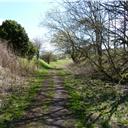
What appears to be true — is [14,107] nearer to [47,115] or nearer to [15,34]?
[47,115]

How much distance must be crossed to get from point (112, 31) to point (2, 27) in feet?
106

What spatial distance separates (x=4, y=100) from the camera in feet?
62.7

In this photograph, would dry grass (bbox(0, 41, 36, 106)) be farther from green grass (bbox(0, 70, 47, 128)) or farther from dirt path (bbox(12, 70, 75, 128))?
dirt path (bbox(12, 70, 75, 128))

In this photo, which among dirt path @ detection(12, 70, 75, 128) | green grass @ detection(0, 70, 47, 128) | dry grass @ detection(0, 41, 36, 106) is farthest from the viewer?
dry grass @ detection(0, 41, 36, 106)

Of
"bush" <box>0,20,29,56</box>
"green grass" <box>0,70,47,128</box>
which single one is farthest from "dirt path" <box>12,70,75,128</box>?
"bush" <box>0,20,29,56</box>

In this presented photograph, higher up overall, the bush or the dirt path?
the bush

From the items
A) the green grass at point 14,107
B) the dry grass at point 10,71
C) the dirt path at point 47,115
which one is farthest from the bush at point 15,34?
the dirt path at point 47,115

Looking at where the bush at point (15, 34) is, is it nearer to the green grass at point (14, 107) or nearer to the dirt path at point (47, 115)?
the green grass at point (14, 107)

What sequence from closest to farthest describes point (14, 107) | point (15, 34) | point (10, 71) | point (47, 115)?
point (47, 115), point (14, 107), point (10, 71), point (15, 34)

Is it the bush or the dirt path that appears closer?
the dirt path

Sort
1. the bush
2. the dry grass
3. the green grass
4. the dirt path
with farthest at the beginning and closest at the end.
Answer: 1. the bush
2. the dry grass
3. the green grass
4. the dirt path

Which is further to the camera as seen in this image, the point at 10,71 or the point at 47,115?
the point at 10,71

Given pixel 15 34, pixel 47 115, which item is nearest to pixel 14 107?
pixel 47 115

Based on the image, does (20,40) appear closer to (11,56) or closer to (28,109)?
(11,56)
